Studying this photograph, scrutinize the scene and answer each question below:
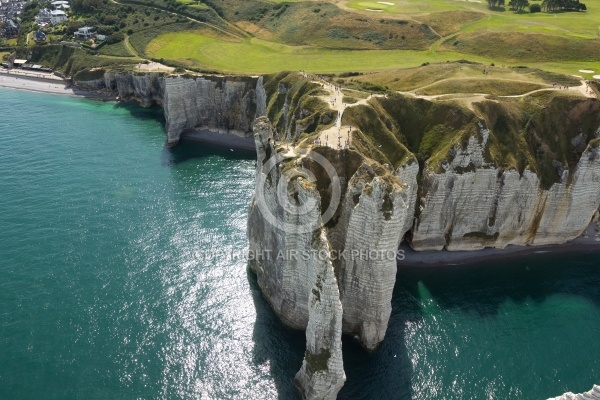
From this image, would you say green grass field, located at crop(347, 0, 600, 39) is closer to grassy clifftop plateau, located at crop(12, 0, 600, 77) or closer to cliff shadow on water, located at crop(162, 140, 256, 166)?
grassy clifftop plateau, located at crop(12, 0, 600, 77)

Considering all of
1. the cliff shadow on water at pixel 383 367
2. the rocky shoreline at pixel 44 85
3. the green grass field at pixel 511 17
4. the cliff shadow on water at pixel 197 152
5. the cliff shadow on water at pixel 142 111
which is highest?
the green grass field at pixel 511 17

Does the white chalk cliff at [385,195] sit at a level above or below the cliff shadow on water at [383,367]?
above

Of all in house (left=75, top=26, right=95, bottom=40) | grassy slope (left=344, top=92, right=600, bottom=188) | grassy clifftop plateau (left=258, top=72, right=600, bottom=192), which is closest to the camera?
grassy clifftop plateau (left=258, top=72, right=600, bottom=192)

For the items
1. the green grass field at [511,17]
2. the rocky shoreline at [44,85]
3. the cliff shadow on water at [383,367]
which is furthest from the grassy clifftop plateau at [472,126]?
the rocky shoreline at [44,85]

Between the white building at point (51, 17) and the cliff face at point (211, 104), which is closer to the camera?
the cliff face at point (211, 104)

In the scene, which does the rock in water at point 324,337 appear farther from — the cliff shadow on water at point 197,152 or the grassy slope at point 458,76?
the cliff shadow on water at point 197,152

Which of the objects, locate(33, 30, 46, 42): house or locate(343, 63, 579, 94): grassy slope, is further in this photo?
locate(33, 30, 46, 42): house

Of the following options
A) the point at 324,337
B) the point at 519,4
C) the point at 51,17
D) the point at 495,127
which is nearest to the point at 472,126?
the point at 495,127

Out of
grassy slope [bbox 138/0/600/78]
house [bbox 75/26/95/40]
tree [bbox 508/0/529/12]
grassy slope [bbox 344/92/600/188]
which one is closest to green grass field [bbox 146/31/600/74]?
grassy slope [bbox 138/0/600/78]
